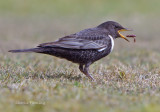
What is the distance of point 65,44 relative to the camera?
5809mm

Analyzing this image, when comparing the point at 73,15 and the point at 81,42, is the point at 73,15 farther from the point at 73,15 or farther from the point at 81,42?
the point at 81,42

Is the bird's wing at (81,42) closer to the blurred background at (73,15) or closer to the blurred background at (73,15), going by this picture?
the blurred background at (73,15)

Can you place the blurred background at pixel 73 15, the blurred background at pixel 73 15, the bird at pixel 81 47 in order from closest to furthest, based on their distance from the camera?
the bird at pixel 81 47 < the blurred background at pixel 73 15 < the blurred background at pixel 73 15

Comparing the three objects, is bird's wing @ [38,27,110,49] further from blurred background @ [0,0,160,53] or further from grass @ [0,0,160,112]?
blurred background @ [0,0,160,53]

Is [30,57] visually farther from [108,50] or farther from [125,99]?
[125,99]

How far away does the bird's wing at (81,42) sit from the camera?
5.79 meters

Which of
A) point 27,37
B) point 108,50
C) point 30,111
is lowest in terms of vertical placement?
point 30,111

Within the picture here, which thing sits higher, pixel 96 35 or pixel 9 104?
pixel 96 35

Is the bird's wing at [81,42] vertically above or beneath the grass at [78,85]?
above

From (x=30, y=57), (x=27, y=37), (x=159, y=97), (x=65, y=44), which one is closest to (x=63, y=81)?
(x=65, y=44)

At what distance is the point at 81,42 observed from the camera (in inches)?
233

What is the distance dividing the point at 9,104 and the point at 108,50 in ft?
8.80

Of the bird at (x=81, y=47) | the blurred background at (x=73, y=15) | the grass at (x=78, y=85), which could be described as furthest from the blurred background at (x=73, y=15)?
the bird at (x=81, y=47)

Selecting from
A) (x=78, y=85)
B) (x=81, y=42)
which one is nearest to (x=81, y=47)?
(x=81, y=42)
